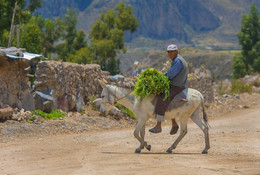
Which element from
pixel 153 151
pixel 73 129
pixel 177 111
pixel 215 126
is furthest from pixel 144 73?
pixel 215 126

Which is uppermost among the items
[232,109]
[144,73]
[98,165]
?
[144,73]

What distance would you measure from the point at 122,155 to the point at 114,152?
0.70m

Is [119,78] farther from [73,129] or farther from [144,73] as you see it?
[144,73]

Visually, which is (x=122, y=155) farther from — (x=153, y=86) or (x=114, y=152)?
(x=153, y=86)

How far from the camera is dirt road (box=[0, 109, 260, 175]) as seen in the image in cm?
819

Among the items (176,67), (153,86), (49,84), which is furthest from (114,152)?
(49,84)

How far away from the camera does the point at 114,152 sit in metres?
10.7

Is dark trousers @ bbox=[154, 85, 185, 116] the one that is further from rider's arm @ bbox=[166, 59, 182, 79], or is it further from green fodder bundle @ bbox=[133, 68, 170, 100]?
rider's arm @ bbox=[166, 59, 182, 79]

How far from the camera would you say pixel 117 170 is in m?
8.09

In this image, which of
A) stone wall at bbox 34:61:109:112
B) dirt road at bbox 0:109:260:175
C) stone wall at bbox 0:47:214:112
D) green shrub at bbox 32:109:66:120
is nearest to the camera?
dirt road at bbox 0:109:260:175

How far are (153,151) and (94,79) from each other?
932 centimetres

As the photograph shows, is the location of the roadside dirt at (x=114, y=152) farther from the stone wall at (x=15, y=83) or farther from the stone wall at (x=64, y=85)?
the stone wall at (x=15, y=83)

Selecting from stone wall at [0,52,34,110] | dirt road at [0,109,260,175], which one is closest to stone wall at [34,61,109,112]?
stone wall at [0,52,34,110]

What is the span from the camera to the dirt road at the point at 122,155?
8.19 metres
